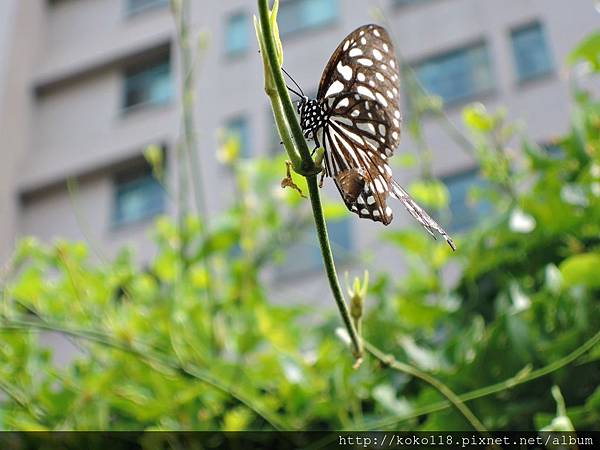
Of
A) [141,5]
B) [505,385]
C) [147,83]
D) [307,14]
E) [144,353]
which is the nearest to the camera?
[505,385]

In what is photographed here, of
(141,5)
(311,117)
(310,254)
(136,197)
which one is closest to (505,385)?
(311,117)

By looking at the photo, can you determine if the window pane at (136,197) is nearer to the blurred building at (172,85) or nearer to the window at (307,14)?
the blurred building at (172,85)

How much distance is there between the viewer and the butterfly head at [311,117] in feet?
1.68

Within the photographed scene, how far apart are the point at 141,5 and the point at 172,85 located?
4.71 ft

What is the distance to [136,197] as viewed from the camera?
9039mm

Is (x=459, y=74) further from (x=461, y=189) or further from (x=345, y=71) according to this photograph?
(x=345, y=71)

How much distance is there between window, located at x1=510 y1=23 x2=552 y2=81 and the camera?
6.96 meters

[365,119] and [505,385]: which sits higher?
[365,119]

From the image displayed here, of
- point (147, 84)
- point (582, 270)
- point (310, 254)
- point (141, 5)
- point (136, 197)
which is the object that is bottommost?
point (310, 254)

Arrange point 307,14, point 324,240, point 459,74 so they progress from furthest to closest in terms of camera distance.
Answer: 1. point 307,14
2. point 459,74
3. point 324,240

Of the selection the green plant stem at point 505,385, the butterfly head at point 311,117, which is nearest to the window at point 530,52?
the green plant stem at point 505,385

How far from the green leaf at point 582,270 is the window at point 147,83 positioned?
874 cm

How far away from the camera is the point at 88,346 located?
136 cm

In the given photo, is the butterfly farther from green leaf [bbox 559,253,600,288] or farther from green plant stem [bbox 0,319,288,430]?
green plant stem [bbox 0,319,288,430]
